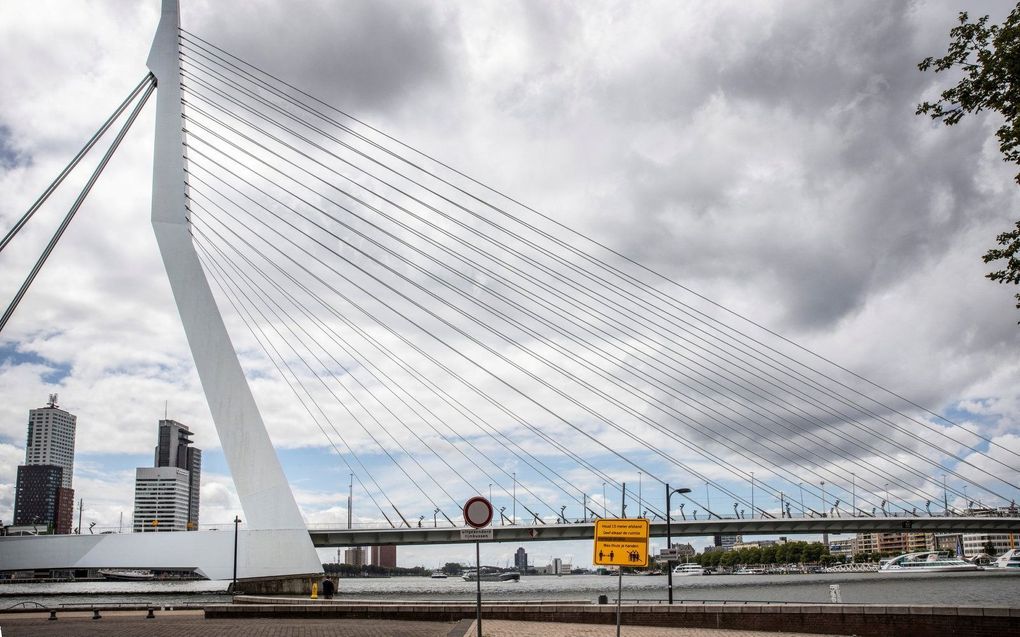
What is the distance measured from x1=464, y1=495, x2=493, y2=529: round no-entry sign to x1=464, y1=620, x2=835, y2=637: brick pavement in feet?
14.0

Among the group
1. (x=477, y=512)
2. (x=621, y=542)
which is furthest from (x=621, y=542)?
(x=477, y=512)

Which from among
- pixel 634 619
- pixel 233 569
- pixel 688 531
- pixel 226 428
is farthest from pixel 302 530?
pixel 688 531

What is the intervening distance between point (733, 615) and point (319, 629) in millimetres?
9461

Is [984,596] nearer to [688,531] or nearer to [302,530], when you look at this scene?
[688,531]

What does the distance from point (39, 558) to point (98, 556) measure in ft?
18.9

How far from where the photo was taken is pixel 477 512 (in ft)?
41.1

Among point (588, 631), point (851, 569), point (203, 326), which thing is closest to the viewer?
point (588, 631)

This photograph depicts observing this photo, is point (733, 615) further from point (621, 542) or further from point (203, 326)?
point (203, 326)

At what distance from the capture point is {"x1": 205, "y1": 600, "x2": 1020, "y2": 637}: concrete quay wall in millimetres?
16312

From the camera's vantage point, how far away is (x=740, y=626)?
1945 centimetres

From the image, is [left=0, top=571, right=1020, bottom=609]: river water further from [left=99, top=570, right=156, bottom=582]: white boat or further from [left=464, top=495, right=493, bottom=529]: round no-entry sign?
[left=464, top=495, right=493, bottom=529]: round no-entry sign

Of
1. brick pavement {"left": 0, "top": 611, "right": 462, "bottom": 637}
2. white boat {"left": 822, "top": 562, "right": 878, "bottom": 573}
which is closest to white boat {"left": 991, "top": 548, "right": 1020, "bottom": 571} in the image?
white boat {"left": 822, "top": 562, "right": 878, "bottom": 573}

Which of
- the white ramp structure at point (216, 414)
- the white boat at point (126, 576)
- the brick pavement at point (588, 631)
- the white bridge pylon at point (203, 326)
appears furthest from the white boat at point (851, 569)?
the brick pavement at point (588, 631)

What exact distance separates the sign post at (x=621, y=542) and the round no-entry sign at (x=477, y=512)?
1.65 meters
